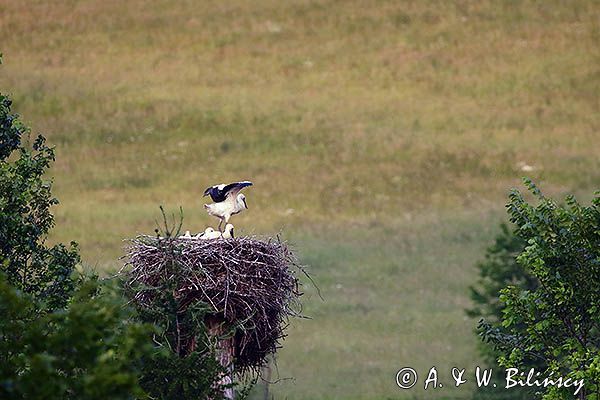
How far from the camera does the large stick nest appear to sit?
19.5 metres

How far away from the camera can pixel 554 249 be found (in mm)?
26062

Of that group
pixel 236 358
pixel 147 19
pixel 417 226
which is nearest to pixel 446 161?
pixel 417 226

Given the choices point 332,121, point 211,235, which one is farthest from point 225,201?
point 332,121

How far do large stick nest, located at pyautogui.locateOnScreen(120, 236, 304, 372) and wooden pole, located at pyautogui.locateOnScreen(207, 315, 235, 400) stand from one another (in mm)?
140

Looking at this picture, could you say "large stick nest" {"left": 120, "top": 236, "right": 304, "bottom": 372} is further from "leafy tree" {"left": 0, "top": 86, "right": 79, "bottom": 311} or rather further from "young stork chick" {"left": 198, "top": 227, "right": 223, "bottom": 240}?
"leafy tree" {"left": 0, "top": 86, "right": 79, "bottom": 311}

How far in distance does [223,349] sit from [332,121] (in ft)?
235

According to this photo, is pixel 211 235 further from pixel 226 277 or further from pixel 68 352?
pixel 68 352

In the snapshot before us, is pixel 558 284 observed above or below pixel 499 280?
above

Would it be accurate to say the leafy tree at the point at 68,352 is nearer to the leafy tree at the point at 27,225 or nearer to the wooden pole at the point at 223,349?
the wooden pole at the point at 223,349

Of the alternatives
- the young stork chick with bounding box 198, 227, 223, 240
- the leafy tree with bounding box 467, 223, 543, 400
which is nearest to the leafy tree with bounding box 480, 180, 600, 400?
the young stork chick with bounding box 198, 227, 223, 240

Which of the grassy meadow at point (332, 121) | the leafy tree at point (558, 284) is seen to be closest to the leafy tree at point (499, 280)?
the leafy tree at point (558, 284)

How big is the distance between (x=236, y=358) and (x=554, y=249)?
718 centimetres

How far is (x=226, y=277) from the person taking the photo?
19.4m

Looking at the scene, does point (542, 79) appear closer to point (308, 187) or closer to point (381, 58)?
point (381, 58)
